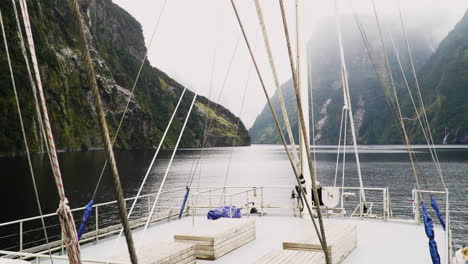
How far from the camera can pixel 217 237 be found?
884 cm

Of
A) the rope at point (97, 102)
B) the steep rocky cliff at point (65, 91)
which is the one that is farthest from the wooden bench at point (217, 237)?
the steep rocky cliff at point (65, 91)

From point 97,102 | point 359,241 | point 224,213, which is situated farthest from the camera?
point 224,213

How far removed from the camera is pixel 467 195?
44438 millimetres

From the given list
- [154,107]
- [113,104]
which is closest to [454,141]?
[154,107]

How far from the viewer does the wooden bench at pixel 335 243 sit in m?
7.84

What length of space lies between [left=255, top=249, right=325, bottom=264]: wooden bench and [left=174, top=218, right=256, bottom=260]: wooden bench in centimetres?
177

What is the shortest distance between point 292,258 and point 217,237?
2233 millimetres

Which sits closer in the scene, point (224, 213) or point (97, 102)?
point (97, 102)

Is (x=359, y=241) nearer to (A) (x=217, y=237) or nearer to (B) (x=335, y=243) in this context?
(B) (x=335, y=243)

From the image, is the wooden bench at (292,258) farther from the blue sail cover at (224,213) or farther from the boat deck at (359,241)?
the blue sail cover at (224,213)

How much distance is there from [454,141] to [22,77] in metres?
191

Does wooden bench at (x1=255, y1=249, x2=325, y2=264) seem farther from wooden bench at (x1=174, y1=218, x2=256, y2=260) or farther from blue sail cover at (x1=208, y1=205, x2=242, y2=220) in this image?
blue sail cover at (x1=208, y1=205, x2=242, y2=220)

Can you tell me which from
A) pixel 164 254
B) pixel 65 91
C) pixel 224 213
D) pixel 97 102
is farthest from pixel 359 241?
pixel 65 91

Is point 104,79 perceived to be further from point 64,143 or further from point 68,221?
point 68,221
